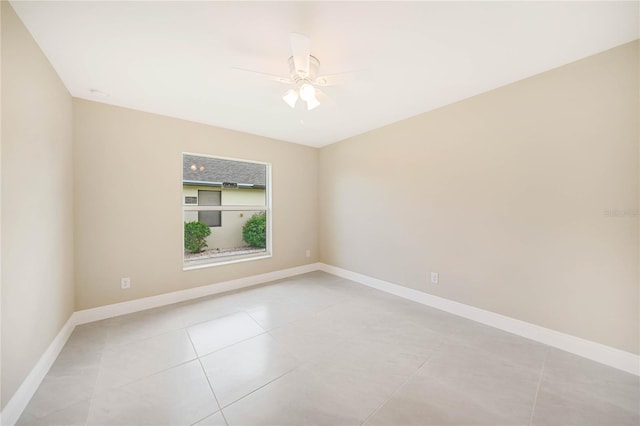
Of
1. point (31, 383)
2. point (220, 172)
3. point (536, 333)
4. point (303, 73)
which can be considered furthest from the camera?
point (220, 172)

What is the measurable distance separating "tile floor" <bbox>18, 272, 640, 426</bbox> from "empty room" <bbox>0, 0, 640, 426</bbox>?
0.02m

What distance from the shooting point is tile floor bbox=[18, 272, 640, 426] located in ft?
4.43

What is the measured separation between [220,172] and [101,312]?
7.20 feet

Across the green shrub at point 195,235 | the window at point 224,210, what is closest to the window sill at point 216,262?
the window at point 224,210

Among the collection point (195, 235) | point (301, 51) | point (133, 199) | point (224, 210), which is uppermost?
point (301, 51)

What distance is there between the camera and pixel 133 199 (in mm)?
2736

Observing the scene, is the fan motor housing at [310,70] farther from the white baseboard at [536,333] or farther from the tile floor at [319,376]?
the white baseboard at [536,333]

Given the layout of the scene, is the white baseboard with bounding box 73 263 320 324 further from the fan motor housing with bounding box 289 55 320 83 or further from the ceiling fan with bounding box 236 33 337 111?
the fan motor housing with bounding box 289 55 320 83

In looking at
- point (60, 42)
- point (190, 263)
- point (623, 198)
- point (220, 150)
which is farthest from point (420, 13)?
point (190, 263)

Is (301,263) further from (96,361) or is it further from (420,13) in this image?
(420,13)

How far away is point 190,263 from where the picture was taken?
325 centimetres

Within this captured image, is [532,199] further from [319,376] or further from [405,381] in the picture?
[319,376]

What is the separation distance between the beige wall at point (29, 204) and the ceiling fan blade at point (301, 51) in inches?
64.3

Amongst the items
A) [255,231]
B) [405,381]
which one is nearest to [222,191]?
[255,231]
